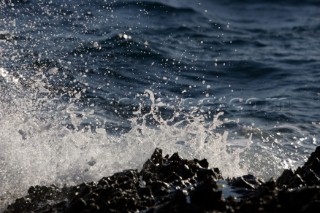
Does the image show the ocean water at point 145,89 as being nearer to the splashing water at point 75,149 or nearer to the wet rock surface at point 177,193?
the splashing water at point 75,149

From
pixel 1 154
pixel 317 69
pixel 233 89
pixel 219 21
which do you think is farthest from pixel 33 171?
pixel 219 21

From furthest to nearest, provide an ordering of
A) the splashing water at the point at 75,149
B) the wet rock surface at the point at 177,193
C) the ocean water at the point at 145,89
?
1. the ocean water at the point at 145,89
2. the splashing water at the point at 75,149
3. the wet rock surface at the point at 177,193

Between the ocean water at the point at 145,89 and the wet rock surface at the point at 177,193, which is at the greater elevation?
the wet rock surface at the point at 177,193

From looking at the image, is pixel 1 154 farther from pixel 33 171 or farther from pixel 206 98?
pixel 206 98

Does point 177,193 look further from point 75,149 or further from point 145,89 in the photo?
point 145,89

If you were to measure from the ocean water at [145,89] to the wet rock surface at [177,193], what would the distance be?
3.32 ft

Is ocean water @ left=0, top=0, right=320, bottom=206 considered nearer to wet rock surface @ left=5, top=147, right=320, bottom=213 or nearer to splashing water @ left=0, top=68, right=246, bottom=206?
splashing water @ left=0, top=68, right=246, bottom=206

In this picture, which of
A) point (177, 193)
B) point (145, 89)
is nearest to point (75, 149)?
point (177, 193)

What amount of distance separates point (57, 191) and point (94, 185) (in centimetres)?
85

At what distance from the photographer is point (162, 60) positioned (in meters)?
13.1

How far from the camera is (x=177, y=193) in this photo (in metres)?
4.85

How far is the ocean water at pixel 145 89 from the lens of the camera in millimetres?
7742

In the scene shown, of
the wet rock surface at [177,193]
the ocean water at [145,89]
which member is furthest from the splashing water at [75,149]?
the wet rock surface at [177,193]

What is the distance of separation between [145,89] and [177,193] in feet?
21.6
